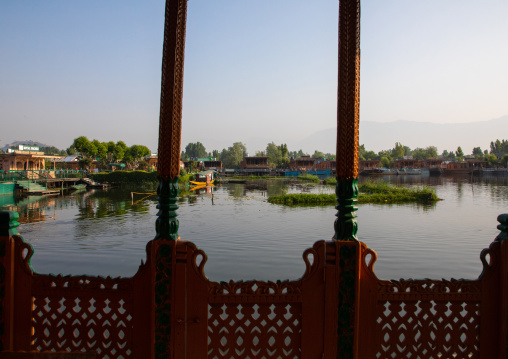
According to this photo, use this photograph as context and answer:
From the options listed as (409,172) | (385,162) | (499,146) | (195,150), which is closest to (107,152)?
(195,150)

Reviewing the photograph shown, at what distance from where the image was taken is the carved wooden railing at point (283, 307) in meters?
2.51

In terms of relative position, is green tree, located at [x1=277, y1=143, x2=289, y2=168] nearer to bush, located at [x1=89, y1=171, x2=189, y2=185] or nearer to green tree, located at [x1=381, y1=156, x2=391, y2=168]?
green tree, located at [x1=381, y1=156, x2=391, y2=168]

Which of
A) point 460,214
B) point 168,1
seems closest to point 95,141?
point 460,214

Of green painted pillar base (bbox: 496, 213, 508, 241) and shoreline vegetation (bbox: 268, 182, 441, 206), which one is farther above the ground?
green painted pillar base (bbox: 496, 213, 508, 241)

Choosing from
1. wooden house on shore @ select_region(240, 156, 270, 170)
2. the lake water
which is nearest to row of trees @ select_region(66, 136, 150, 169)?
wooden house on shore @ select_region(240, 156, 270, 170)

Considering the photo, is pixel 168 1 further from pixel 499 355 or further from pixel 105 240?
pixel 105 240

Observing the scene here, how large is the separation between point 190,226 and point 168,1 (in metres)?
14.5

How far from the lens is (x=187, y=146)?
8688cm

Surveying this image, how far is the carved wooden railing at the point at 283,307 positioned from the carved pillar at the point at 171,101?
0.48 metres

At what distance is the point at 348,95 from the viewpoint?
106 inches

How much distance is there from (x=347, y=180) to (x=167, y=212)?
4.55 ft

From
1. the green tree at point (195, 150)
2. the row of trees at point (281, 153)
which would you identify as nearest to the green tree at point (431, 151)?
the row of trees at point (281, 153)

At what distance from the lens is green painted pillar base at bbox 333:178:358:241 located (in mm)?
2562

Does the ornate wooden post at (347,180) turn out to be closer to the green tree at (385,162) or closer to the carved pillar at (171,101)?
the carved pillar at (171,101)
